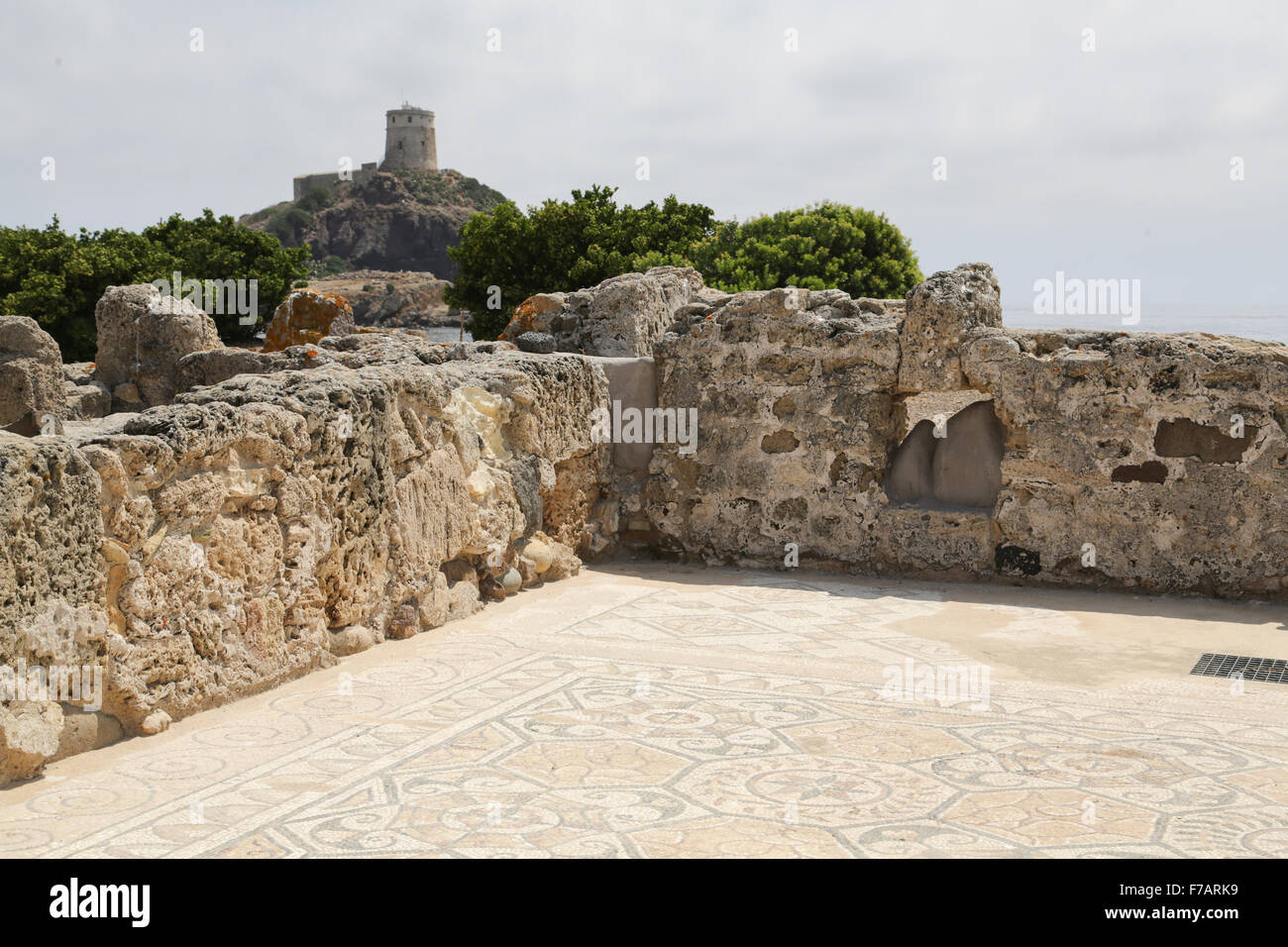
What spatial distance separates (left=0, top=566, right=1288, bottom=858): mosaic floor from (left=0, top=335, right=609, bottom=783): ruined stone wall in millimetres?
179

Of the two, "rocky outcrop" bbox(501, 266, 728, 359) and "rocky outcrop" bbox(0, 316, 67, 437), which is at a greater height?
"rocky outcrop" bbox(501, 266, 728, 359)

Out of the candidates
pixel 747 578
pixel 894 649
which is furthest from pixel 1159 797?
pixel 747 578

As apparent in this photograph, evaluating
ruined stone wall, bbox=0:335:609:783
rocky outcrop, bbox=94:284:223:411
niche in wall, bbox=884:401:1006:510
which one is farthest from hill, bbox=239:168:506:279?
ruined stone wall, bbox=0:335:609:783

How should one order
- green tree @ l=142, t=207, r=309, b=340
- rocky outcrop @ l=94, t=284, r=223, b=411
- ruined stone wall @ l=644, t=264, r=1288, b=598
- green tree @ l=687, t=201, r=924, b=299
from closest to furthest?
ruined stone wall @ l=644, t=264, r=1288, b=598 → rocky outcrop @ l=94, t=284, r=223, b=411 → green tree @ l=687, t=201, r=924, b=299 → green tree @ l=142, t=207, r=309, b=340

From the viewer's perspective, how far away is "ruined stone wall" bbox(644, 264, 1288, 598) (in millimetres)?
6828

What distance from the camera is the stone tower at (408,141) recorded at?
84938 millimetres

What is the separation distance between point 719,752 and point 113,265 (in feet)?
76.9

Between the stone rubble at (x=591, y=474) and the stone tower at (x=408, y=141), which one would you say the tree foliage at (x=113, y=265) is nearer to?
the stone rubble at (x=591, y=474)

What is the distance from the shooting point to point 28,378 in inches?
300

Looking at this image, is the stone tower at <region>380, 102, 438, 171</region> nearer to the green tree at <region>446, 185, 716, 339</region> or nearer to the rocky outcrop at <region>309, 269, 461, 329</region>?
the rocky outcrop at <region>309, 269, 461, 329</region>

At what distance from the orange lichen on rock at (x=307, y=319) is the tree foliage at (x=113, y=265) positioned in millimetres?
10745

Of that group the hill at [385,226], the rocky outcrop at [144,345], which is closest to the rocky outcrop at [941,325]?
Result: the rocky outcrop at [144,345]

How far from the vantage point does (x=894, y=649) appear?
18.8ft

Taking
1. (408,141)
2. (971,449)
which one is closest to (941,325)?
(971,449)
